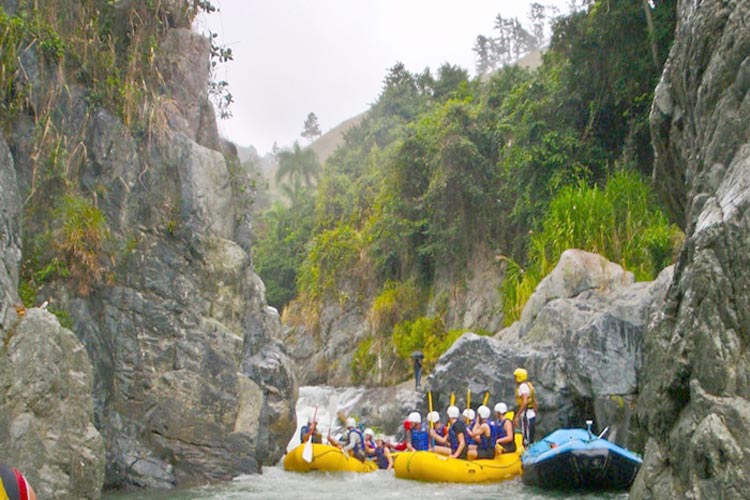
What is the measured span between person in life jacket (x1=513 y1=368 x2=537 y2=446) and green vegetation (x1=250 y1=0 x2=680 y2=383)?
3678mm

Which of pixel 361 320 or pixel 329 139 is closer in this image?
pixel 361 320

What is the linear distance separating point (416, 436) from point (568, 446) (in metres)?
3.52

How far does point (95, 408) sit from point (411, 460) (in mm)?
4373

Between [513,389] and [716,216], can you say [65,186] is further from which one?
[716,216]

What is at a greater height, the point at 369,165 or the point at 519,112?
the point at 369,165

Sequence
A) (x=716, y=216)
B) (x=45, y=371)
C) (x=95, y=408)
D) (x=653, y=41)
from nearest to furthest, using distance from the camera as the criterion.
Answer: (x=716, y=216)
(x=45, y=371)
(x=95, y=408)
(x=653, y=41)

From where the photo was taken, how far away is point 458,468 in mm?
11617

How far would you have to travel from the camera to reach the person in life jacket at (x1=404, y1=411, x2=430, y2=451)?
13.2 meters

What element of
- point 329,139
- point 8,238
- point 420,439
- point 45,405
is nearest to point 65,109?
point 8,238

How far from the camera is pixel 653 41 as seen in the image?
16.4m

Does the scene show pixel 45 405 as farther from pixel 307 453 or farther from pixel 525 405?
pixel 525 405

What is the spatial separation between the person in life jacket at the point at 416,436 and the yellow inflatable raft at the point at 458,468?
1035 mm

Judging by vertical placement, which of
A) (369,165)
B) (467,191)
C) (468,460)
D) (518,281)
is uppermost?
(369,165)

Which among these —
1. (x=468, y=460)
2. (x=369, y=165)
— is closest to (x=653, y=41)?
(x=468, y=460)
